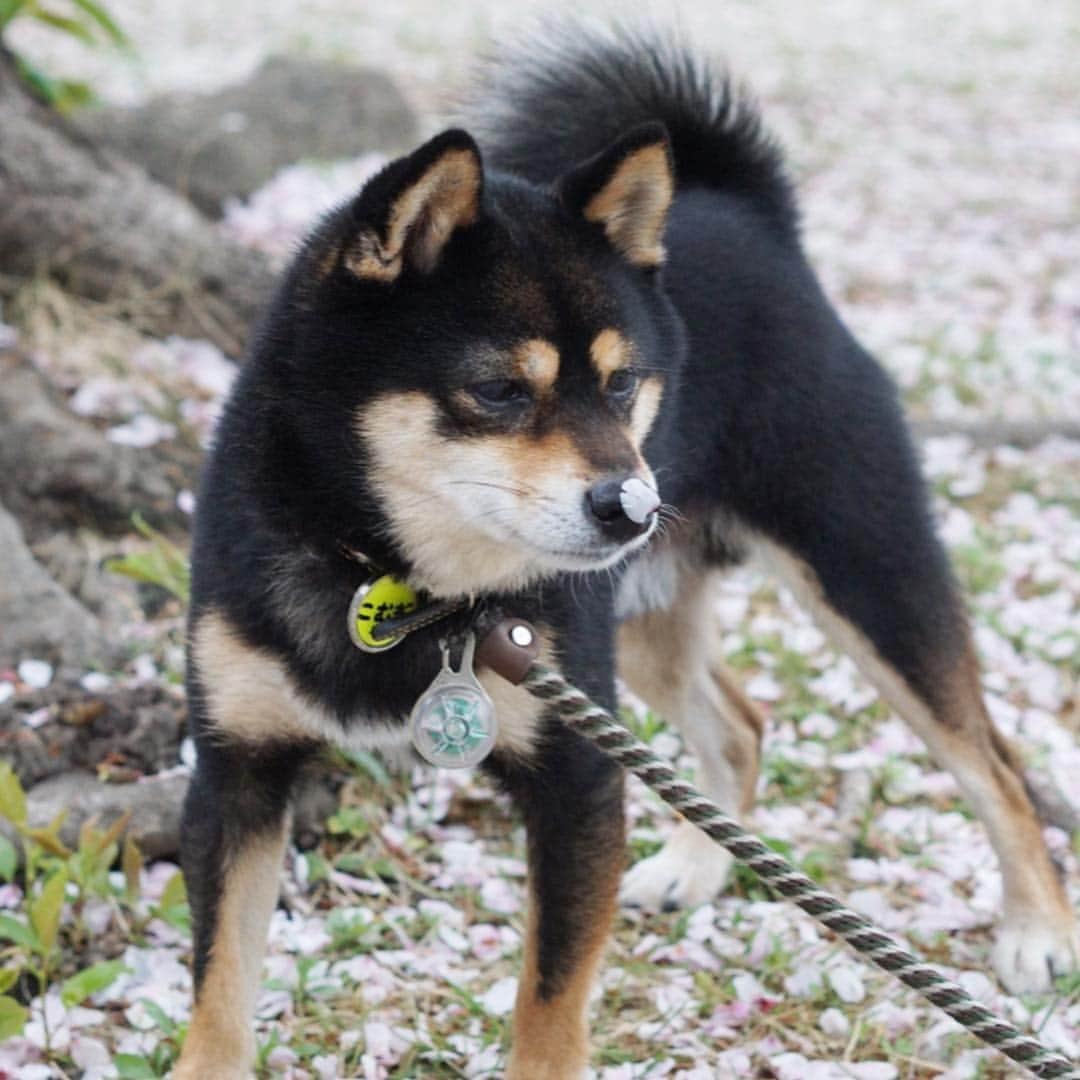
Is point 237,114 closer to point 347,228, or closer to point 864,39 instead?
point 347,228

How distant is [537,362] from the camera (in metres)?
2.38

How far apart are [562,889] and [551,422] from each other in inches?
30.3

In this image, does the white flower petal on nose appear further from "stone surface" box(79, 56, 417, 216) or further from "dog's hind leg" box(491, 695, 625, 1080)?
"stone surface" box(79, 56, 417, 216)

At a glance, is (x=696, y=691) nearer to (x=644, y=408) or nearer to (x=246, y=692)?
(x=644, y=408)

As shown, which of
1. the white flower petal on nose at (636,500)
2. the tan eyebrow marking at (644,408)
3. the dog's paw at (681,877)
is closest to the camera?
the white flower petal on nose at (636,500)

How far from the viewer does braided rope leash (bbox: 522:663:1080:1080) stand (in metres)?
2.25

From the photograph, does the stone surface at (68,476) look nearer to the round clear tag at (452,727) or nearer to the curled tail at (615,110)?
the curled tail at (615,110)

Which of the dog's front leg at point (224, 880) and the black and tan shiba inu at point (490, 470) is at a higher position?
the black and tan shiba inu at point (490, 470)

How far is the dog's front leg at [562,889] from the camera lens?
2594 mm

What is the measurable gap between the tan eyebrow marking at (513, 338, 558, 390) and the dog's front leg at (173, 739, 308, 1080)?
735 millimetres

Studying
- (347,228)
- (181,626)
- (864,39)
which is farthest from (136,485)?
(864,39)

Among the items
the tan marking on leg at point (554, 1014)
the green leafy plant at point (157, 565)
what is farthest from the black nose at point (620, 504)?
the green leafy plant at point (157, 565)

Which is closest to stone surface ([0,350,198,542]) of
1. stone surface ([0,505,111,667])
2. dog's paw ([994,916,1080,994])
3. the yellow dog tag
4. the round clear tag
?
stone surface ([0,505,111,667])

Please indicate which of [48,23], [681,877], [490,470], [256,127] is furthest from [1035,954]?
[256,127]
